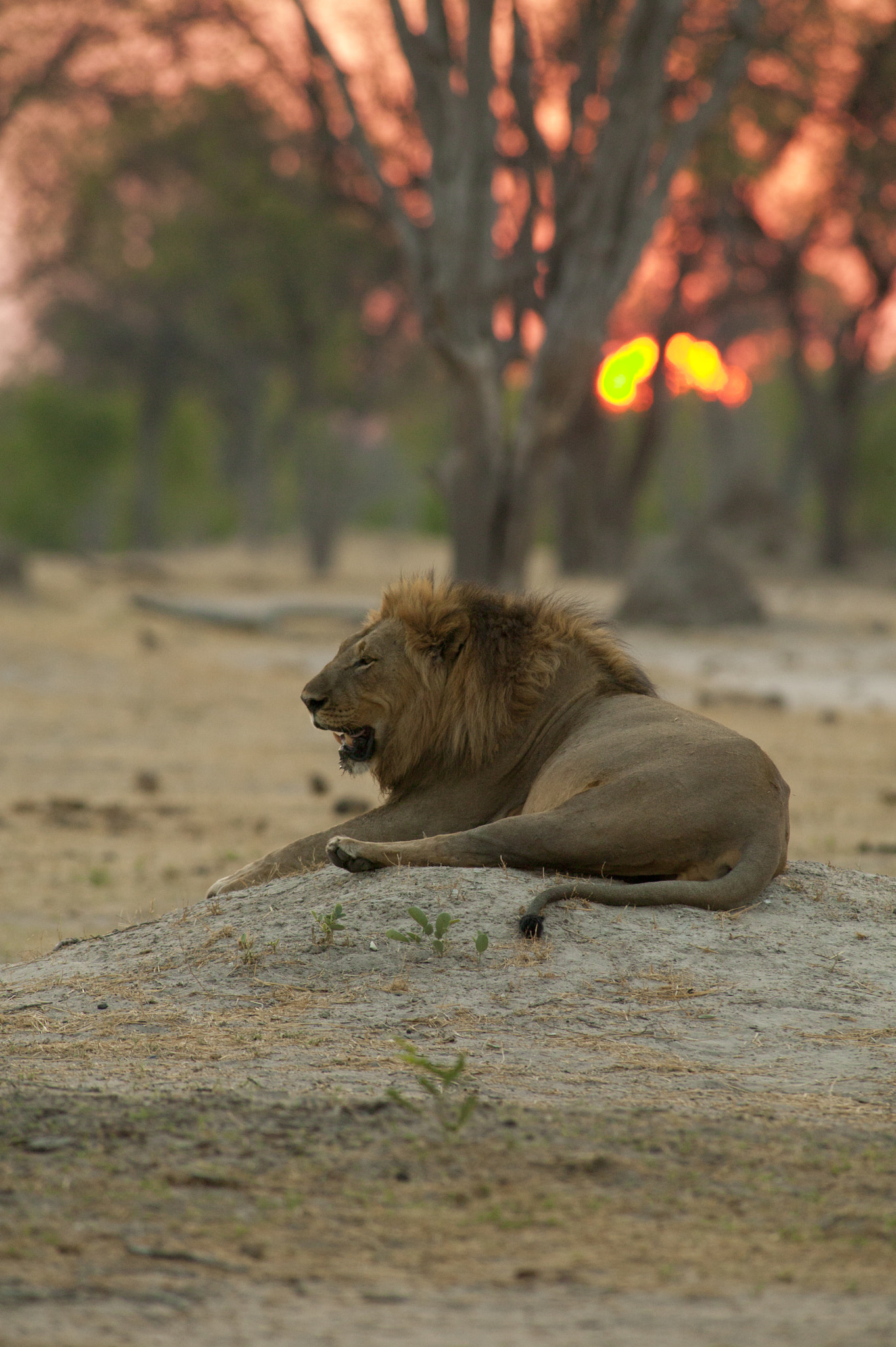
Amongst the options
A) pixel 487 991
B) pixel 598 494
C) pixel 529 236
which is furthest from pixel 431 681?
pixel 598 494

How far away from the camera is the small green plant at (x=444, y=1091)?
3.36 meters

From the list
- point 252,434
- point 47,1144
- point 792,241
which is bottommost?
point 47,1144

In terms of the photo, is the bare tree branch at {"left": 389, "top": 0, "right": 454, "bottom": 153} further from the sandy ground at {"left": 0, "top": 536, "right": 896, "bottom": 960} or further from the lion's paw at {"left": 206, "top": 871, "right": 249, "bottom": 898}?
the lion's paw at {"left": 206, "top": 871, "right": 249, "bottom": 898}

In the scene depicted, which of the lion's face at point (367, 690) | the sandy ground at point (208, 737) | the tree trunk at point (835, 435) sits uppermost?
the tree trunk at point (835, 435)

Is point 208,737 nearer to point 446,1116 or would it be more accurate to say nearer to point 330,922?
point 330,922

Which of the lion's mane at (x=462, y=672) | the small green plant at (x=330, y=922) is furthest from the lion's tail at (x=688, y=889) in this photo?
the lion's mane at (x=462, y=672)

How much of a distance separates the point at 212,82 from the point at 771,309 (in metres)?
17.8

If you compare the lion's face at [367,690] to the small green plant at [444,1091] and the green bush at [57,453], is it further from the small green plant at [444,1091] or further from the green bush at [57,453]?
the green bush at [57,453]

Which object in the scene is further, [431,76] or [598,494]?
[598,494]

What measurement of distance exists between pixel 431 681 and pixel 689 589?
1471 centimetres

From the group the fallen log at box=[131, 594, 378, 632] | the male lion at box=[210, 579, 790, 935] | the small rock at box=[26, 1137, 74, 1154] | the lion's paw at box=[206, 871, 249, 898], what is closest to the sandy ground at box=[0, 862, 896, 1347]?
the small rock at box=[26, 1137, 74, 1154]

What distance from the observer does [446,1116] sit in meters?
3.44

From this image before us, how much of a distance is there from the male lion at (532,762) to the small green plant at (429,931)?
Result: 0.32 metres

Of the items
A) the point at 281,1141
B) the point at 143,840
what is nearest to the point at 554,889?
the point at 281,1141
